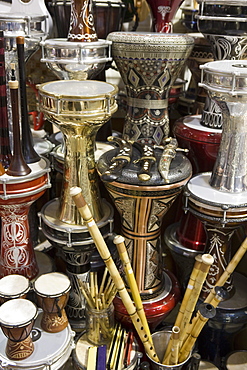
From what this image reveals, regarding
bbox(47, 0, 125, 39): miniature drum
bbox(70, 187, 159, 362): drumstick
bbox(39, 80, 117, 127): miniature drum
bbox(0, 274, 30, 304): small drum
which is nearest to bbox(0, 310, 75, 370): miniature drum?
bbox(0, 274, 30, 304): small drum

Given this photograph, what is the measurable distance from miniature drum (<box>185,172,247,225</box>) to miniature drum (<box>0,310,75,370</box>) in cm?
66

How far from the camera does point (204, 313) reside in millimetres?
1337

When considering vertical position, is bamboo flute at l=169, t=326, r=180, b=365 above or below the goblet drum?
below

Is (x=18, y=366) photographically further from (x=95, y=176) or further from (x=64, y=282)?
(x=95, y=176)

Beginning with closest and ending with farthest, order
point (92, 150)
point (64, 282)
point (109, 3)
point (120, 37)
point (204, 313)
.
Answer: point (204, 313), point (64, 282), point (92, 150), point (120, 37), point (109, 3)

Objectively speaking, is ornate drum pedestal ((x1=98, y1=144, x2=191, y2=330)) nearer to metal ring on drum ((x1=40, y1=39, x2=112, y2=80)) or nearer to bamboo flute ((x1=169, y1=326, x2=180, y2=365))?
bamboo flute ((x1=169, y1=326, x2=180, y2=365))

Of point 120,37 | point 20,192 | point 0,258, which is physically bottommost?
point 0,258

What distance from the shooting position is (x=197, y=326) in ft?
4.67

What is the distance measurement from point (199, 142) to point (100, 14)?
746 millimetres

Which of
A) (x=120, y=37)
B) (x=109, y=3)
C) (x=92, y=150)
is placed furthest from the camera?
(x=109, y=3)

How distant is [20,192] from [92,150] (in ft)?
1.07

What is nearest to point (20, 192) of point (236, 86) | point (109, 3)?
point (236, 86)

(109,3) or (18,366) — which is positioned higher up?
(109,3)

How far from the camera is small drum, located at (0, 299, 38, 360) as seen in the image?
1300mm
